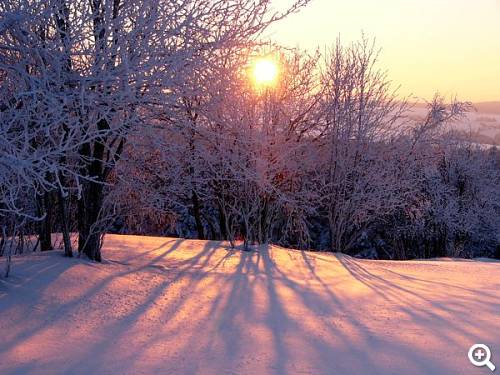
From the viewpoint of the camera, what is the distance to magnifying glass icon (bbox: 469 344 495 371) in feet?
12.6

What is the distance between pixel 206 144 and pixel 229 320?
4049 mm

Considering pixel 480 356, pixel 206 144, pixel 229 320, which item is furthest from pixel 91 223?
pixel 480 356

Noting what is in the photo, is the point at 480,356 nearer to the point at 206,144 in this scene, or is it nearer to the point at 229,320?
the point at 229,320

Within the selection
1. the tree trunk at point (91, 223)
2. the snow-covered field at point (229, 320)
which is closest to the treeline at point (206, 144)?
the tree trunk at point (91, 223)

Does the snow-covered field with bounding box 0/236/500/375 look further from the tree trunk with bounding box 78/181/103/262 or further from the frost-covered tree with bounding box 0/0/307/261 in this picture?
the frost-covered tree with bounding box 0/0/307/261

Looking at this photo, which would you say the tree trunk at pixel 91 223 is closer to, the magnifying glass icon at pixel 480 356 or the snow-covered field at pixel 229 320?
the snow-covered field at pixel 229 320

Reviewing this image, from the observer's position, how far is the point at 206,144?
336 inches

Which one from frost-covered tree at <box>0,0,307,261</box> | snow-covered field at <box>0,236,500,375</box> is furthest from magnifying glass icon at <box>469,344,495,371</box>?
frost-covered tree at <box>0,0,307,261</box>

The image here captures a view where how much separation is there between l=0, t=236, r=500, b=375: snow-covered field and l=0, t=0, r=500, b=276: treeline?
0.86 meters

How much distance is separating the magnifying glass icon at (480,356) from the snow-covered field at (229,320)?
0.06m

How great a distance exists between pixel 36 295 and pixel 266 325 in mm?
2167

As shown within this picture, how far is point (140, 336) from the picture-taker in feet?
14.3

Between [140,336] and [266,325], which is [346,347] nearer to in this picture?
[266,325]

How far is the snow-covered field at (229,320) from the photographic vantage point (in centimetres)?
385
